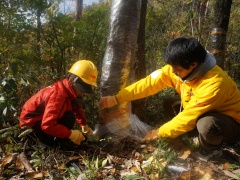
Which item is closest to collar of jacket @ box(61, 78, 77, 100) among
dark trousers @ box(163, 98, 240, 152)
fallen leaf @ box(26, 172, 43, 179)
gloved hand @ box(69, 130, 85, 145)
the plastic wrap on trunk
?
gloved hand @ box(69, 130, 85, 145)

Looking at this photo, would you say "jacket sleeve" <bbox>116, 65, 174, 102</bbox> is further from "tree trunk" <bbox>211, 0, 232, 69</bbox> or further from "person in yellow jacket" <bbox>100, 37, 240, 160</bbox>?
"tree trunk" <bbox>211, 0, 232, 69</bbox>

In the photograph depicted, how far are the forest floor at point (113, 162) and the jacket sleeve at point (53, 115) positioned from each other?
0.19 m

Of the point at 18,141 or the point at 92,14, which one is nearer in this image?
the point at 18,141

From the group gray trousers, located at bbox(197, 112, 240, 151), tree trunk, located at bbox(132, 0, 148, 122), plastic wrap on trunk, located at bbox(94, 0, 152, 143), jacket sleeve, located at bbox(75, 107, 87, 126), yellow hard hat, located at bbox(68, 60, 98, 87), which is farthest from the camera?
tree trunk, located at bbox(132, 0, 148, 122)

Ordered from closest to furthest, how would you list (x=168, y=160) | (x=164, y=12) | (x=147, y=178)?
(x=147, y=178) → (x=168, y=160) → (x=164, y=12)

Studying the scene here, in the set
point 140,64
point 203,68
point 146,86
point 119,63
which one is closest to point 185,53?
point 203,68

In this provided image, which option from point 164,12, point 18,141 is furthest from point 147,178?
point 164,12

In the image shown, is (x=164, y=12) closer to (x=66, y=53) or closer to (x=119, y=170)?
(x=66, y=53)

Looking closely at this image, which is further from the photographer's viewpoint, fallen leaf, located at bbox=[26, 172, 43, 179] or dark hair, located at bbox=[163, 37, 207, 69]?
dark hair, located at bbox=[163, 37, 207, 69]

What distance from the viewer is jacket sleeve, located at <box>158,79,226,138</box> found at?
2486 millimetres

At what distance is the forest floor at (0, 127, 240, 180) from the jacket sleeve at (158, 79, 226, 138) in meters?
0.16

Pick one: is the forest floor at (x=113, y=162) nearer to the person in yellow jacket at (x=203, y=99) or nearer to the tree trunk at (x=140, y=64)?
the person in yellow jacket at (x=203, y=99)

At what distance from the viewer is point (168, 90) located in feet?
16.6

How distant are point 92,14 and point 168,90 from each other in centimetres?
209
